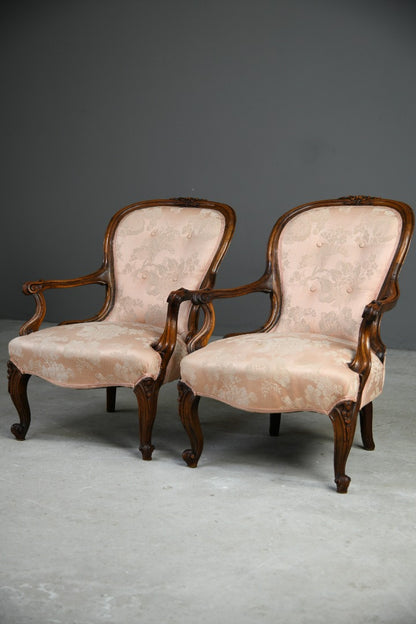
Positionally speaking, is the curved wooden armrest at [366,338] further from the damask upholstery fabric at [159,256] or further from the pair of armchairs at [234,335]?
the damask upholstery fabric at [159,256]

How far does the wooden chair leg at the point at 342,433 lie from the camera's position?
2381 mm

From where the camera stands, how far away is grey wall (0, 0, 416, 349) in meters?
5.16

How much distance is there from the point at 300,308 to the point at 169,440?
2.48 feet

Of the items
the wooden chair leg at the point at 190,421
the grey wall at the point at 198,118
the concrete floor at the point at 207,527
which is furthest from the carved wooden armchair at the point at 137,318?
the grey wall at the point at 198,118

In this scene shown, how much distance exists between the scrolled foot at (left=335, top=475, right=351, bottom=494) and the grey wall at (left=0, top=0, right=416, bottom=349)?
3.01m

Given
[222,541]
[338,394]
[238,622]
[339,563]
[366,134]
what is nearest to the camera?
[238,622]

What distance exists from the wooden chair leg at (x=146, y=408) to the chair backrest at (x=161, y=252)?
0.40m

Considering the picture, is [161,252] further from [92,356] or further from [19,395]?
[19,395]

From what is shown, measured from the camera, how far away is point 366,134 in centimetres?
519

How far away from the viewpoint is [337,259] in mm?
2973

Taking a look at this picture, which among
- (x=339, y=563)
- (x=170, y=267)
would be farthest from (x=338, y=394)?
(x=170, y=267)

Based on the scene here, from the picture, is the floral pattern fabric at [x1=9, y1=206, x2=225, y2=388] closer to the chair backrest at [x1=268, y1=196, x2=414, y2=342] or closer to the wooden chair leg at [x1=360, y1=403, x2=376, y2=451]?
the chair backrest at [x1=268, y1=196, x2=414, y2=342]

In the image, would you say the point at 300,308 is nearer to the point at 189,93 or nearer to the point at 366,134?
the point at 366,134

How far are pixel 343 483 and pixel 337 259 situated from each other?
3.14 feet
